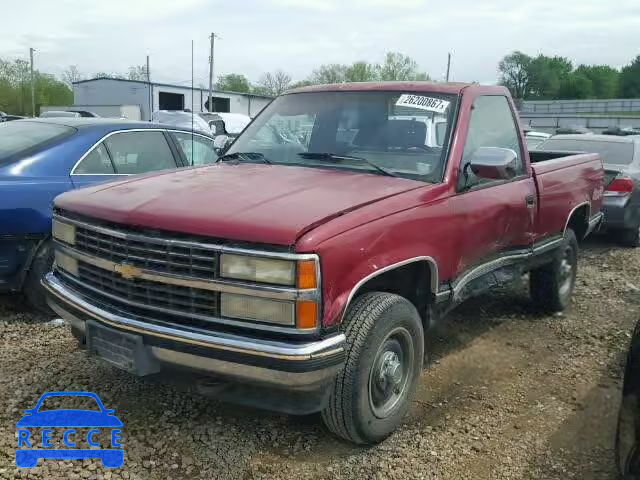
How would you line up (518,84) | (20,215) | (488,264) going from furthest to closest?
1. (518,84)
2. (20,215)
3. (488,264)

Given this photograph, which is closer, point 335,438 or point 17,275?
point 335,438

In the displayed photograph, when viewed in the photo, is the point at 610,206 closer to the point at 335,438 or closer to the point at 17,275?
the point at 335,438

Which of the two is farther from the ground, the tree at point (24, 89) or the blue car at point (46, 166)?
the tree at point (24, 89)

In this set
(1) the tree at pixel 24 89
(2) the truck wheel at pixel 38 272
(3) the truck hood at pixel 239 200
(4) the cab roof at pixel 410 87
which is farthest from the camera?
(1) the tree at pixel 24 89

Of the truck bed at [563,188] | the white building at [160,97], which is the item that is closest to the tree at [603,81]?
the white building at [160,97]

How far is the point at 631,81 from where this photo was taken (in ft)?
272

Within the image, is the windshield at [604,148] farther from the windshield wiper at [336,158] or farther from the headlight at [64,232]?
the headlight at [64,232]

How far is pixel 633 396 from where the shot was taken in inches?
111

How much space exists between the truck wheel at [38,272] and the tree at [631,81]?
292 ft

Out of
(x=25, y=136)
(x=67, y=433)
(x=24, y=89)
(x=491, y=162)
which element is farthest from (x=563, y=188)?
(x=24, y=89)

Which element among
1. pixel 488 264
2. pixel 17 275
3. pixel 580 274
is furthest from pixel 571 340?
pixel 17 275

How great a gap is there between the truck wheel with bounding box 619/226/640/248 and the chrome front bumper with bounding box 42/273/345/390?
7208mm

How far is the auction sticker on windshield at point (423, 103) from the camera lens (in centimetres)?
406

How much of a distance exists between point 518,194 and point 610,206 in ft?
15.5
